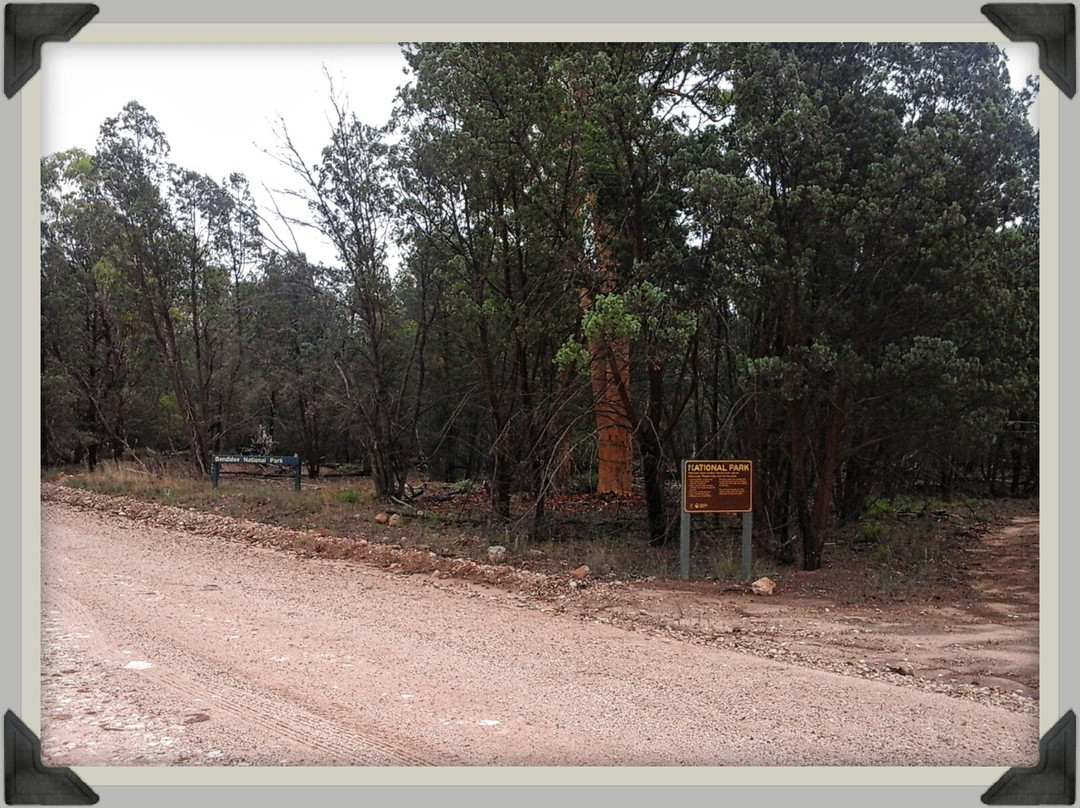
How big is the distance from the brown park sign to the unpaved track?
197 cm

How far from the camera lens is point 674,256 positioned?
9.81m

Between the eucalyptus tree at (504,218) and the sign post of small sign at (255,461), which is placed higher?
the eucalyptus tree at (504,218)

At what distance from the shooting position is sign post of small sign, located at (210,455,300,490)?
15055mm

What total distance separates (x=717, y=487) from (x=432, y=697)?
170 inches

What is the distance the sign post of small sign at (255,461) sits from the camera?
15055 mm

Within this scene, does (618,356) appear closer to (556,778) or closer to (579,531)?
(579,531)

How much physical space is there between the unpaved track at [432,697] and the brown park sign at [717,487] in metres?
1.97

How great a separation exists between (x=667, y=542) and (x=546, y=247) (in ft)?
13.3

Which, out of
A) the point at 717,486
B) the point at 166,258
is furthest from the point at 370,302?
the point at 717,486

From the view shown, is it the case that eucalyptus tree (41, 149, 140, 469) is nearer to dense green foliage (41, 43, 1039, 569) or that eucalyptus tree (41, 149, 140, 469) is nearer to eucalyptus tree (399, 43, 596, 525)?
dense green foliage (41, 43, 1039, 569)

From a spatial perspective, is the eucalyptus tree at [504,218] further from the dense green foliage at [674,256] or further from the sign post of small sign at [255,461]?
the sign post of small sign at [255,461]

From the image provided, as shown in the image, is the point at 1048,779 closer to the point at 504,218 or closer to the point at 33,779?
the point at 33,779

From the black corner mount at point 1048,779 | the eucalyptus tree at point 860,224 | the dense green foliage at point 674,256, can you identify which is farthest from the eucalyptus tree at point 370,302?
the black corner mount at point 1048,779

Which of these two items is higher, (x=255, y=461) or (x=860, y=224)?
(x=860, y=224)
